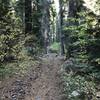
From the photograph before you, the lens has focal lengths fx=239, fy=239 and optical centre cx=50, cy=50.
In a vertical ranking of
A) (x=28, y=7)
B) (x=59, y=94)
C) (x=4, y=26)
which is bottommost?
(x=59, y=94)

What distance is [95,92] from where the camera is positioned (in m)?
8.09

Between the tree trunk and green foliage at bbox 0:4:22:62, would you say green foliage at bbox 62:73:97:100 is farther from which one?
the tree trunk

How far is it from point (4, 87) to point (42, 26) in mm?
16270

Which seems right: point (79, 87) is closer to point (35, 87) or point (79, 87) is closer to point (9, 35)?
point (35, 87)

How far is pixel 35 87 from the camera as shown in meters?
9.62

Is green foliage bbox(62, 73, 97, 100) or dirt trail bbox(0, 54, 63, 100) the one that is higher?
green foliage bbox(62, 73, 97, 100)

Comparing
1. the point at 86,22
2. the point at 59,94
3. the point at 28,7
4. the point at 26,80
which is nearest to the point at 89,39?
the point at 86,22

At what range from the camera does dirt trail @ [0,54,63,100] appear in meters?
8.52

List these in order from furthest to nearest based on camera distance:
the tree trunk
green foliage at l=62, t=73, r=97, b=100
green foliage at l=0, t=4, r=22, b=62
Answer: the tree trunk → green foliage at l=0, t=4, r=22, b=62 → green foliage at l=62, t=73, r=97, b=100

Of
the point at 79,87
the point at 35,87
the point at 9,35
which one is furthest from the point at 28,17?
the point at 79,87

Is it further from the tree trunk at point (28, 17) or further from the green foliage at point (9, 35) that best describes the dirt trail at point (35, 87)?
the tree trunk at point (28, 17)

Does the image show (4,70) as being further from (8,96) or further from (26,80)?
(8,96)

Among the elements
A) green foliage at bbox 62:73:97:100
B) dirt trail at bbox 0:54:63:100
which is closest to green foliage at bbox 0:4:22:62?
dirt trail at bbox 0:54:63:100

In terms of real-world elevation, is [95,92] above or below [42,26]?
below
